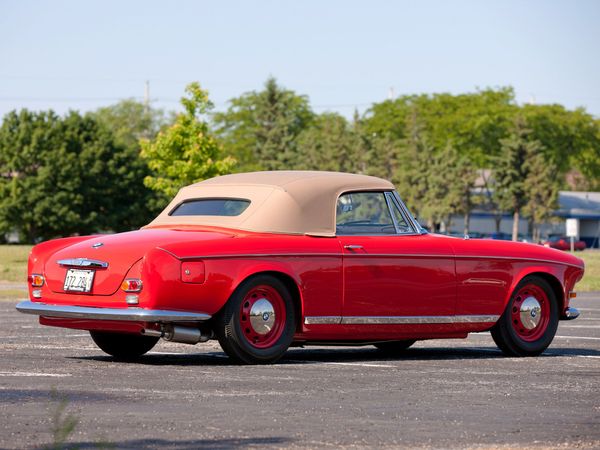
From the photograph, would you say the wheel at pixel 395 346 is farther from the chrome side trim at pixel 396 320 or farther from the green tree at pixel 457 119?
the green tree at pixel 457 119

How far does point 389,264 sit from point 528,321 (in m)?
1.77

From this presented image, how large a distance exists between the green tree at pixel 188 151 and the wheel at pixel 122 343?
1550 inches

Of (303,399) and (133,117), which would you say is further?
(133,117)

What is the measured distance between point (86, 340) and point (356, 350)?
2.73 meters

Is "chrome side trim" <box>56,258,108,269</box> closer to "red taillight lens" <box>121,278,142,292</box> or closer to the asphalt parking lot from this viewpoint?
"red taillight lens" <box>121,278,142,292</box>

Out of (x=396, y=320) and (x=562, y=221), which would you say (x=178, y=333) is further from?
(x=562, y=221)

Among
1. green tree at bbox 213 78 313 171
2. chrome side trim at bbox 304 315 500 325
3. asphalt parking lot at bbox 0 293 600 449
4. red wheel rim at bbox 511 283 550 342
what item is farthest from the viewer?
green tree at bbox 213 78 313 171

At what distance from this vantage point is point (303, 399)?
307 inches

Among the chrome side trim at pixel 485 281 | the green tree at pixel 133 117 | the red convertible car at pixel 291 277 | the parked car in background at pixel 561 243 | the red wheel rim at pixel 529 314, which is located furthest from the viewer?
the green tree at pixel 133 117

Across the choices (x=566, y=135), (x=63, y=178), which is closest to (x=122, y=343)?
(x=63, y=178)

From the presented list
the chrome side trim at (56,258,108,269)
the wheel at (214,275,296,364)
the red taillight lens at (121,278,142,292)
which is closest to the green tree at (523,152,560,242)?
the wheel at (214,275,296,364)

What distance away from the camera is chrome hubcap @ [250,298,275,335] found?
10125mm

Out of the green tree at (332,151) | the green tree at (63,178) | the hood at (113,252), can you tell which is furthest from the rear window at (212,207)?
the green tree at (332,151)

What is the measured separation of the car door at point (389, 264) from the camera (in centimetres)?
1077
